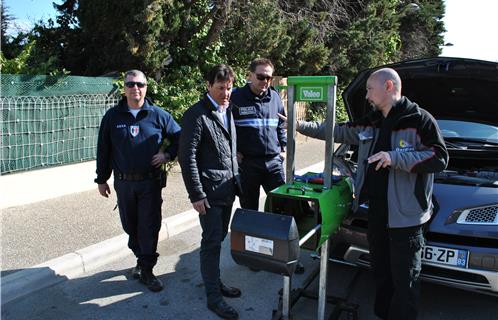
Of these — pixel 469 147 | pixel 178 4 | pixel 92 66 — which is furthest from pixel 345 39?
pixel 469 147

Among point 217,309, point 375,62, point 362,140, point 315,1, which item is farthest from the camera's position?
point 375,62

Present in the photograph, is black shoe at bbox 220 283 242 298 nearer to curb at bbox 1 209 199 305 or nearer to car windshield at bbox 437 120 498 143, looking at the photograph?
curb at bbox 1 209 199 305

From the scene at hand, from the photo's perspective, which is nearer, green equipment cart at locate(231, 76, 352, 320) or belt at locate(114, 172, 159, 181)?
green equipment cart at locate(231, 76, 352, 320)

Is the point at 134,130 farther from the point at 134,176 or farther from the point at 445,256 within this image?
the point at 445,256

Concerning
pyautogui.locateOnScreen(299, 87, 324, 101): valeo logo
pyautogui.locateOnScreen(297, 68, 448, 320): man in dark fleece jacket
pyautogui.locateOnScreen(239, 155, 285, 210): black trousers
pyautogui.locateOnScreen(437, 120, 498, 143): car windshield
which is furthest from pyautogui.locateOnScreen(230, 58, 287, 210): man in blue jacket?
pyautogui.locateOnScreen(437, 120, 498, 143): car windshield

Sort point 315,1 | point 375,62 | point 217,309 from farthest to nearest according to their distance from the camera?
point 375,62, point 315,1, point 217,309

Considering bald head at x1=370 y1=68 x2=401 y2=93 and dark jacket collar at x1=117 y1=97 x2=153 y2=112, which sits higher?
bald head at x1=370 y1=68 x2=401 y2=93

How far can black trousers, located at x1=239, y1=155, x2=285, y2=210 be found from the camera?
3.81m

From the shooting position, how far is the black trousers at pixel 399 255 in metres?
2.69

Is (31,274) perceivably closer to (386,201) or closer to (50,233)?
(50,233)

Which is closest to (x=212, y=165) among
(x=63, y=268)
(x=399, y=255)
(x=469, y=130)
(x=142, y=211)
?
(x=142, y=211)

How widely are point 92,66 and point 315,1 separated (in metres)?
7.06

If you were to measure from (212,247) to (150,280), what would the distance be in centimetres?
86

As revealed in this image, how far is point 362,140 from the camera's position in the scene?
2.95 m
